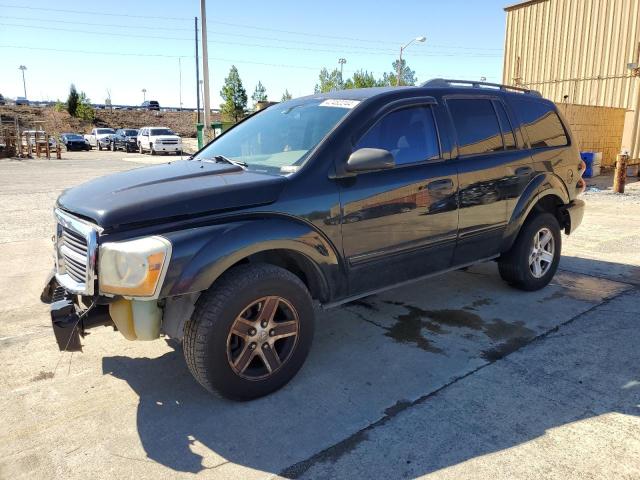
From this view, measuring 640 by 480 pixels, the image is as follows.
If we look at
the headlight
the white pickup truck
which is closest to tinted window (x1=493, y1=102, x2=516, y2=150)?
the headlight

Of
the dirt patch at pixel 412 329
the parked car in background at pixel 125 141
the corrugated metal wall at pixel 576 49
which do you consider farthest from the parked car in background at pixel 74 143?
the dirt patch at pixel 412 329

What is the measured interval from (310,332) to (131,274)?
120 centimetres

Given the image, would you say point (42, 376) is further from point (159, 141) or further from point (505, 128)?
point (159, 141)

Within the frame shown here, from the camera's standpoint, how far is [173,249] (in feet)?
8.57

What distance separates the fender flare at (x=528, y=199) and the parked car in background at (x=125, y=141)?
36438 millimetres

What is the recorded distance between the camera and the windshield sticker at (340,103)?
3.61 meters

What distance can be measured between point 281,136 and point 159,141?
3120cm

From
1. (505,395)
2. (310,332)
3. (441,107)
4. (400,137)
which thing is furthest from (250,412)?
(441,107)

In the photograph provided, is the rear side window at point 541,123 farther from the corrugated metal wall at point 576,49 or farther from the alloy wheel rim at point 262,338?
the corrugated metal wall at point 576,49

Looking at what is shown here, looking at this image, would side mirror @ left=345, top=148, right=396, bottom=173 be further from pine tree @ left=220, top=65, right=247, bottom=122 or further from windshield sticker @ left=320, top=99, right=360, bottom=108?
pine tree @ left=220, top=65, right=247, bottom=122

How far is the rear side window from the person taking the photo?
4.73 metres

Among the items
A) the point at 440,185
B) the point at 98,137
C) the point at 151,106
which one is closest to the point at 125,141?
the point at 98,137

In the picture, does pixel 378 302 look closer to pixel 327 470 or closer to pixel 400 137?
pixel 400 137

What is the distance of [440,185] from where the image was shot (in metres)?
3.84
